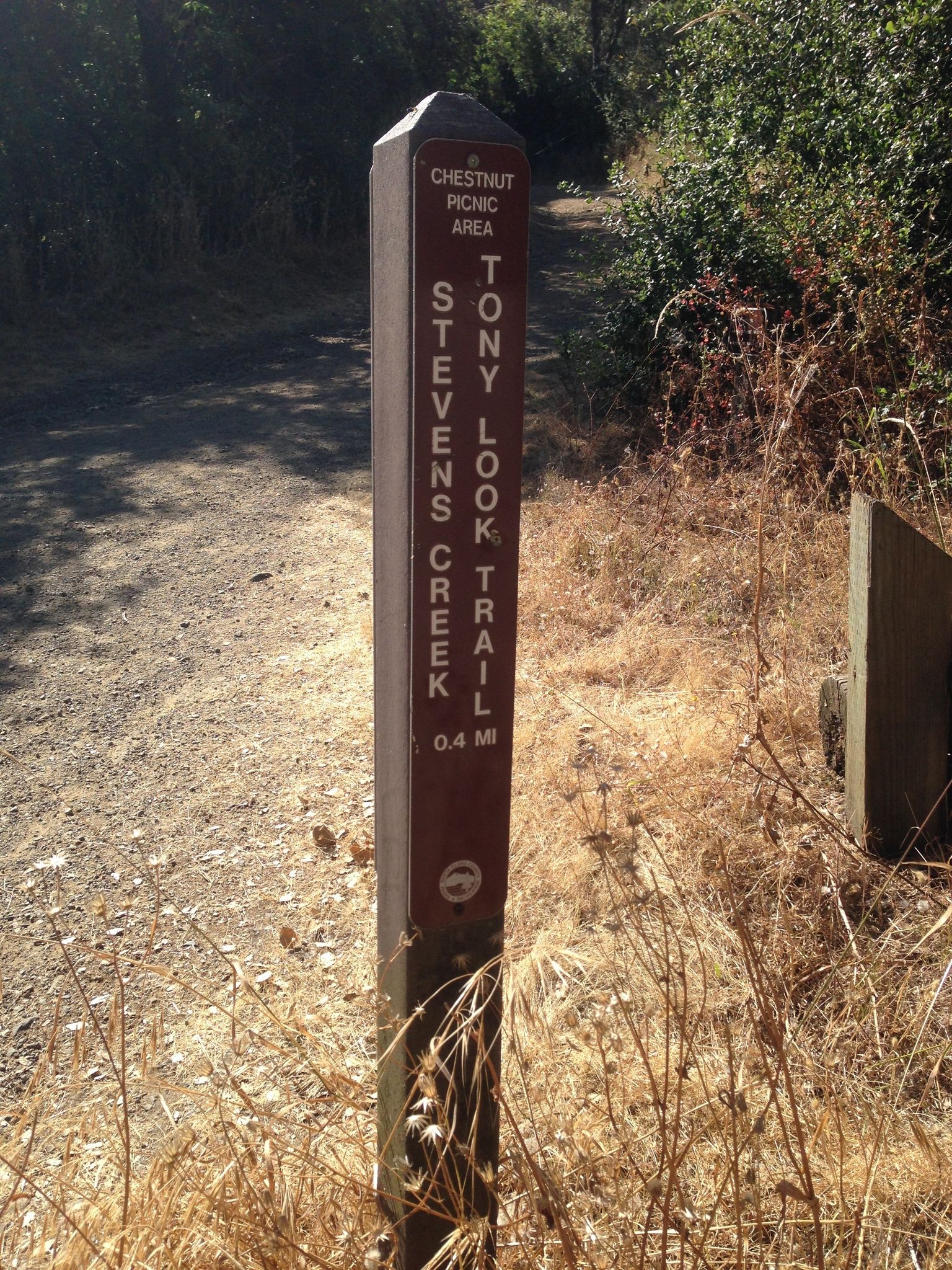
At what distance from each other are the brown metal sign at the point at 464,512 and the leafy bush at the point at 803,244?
9.11 ft

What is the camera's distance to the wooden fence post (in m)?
2.95

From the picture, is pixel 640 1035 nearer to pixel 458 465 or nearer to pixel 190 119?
pixel 458 465

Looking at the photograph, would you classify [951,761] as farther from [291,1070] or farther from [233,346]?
[233,346]

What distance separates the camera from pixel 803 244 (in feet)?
20.2

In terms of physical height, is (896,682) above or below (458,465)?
below

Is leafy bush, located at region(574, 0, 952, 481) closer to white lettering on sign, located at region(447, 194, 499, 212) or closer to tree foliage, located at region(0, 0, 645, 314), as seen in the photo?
white lettering on sign, located at region(447, 194, 499, 212)

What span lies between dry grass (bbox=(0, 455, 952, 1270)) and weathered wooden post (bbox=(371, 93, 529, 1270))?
Result: 97 mm

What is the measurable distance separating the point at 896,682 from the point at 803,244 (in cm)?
395

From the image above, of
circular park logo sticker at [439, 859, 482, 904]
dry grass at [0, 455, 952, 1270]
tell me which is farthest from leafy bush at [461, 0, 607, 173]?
circular park logo sticker at [439, 859, 482, 904]

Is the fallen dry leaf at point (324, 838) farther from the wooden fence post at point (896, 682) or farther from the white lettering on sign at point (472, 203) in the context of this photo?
the white lettering on sign at point (472, 203)

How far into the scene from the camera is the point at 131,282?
1339cm

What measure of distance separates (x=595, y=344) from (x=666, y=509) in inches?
121

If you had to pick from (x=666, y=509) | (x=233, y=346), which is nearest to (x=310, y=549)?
(x=666, y=509)

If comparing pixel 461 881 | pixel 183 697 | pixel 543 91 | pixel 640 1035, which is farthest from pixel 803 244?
pixel 543 91
